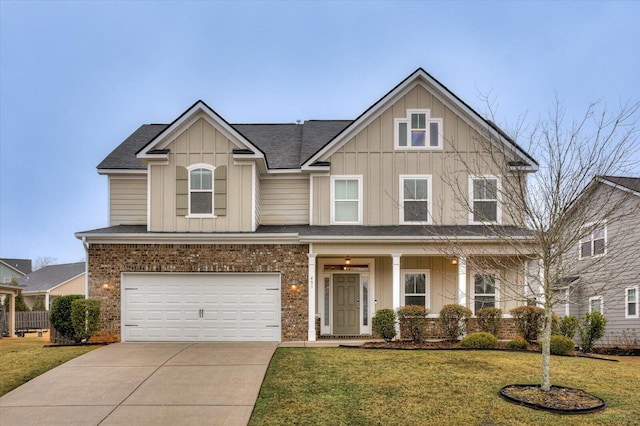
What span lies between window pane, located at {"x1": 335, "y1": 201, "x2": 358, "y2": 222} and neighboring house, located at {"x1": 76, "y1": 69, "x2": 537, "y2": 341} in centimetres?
5

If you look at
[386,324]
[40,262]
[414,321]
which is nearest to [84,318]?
[386,324]

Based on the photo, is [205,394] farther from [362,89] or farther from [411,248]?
[362,89]

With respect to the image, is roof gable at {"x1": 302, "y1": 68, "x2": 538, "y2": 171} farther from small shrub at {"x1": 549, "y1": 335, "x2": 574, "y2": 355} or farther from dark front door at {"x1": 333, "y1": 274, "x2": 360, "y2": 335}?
small shrub at {"x1": 549, "y1": 335, "x2": 574, "y2": 355}

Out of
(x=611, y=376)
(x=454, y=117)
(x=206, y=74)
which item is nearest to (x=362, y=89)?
(x=206, y=74)

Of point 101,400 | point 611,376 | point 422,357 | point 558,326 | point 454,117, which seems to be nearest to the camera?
point 101,400

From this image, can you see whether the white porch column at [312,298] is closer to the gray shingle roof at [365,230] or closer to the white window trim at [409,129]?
the gray shingle roof at [365,230]

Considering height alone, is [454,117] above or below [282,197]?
above

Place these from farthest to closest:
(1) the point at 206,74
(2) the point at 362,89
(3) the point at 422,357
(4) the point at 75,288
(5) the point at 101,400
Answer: (2) the point at 362,89 < (1) the point at 206,74 < (4) the point at 75,288 < (3) the point at 422,357 < (5) the point at 101,400

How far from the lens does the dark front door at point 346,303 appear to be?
17.6m

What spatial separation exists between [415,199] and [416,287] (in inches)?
111

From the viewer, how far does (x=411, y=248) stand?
15906mm

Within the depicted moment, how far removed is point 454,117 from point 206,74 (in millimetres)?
71913

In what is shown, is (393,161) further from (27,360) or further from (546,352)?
(27,360)

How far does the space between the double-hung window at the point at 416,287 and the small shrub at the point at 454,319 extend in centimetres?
182
